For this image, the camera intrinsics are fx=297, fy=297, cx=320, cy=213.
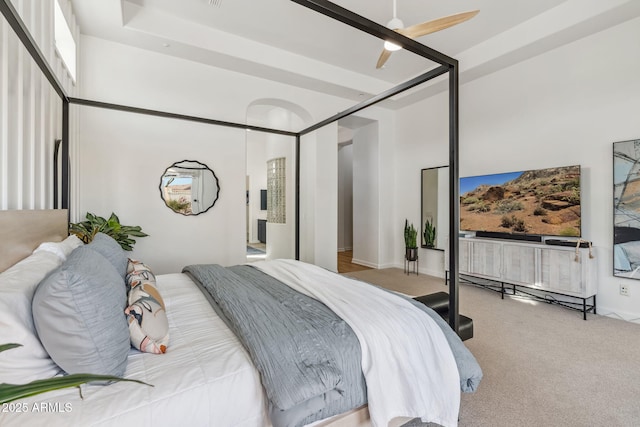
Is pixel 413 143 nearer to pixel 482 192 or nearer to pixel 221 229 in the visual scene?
pixel 482 192

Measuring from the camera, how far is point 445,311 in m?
2.15

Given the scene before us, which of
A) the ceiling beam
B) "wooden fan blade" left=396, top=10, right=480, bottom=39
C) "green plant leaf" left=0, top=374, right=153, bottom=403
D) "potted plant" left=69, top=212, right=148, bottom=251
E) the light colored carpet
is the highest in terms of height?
"wooden fan blade" left=396, top=10, right=480, bottom=39

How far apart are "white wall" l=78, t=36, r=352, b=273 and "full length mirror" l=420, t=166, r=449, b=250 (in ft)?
9.33

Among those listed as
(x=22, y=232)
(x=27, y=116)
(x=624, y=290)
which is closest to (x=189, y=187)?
(x=27, y=116)

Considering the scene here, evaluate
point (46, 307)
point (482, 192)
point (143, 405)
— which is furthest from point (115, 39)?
point (482, 192)

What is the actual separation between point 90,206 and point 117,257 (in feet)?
6.24

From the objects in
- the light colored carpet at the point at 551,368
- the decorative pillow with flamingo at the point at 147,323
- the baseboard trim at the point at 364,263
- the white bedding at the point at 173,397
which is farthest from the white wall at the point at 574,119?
the decorative pillow with flamingo at the point at 147,323

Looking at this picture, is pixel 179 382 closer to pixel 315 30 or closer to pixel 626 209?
pixel 315 30

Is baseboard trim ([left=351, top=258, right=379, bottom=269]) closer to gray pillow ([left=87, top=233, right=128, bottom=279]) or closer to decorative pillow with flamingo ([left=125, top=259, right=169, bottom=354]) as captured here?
Result: gray pillow ([left=87, top=233, right=128, bottom=279])

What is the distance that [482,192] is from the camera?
164 inches

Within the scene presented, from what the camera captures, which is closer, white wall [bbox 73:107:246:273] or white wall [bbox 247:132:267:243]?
white wall [bbox 73:107:246:273]

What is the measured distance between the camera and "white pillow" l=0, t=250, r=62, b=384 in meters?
0.89

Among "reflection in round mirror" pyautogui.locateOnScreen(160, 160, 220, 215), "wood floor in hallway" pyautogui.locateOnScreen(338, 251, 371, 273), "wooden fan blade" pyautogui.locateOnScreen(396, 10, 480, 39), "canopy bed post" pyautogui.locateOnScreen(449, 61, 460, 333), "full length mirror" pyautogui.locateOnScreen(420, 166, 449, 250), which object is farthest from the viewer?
"wood floor in hallway" pyautogui.locateOnScreen(338, 251, 371, 273)

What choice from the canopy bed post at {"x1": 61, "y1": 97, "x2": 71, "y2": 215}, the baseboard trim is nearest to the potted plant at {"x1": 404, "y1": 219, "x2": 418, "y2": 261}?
the baseboard trim
